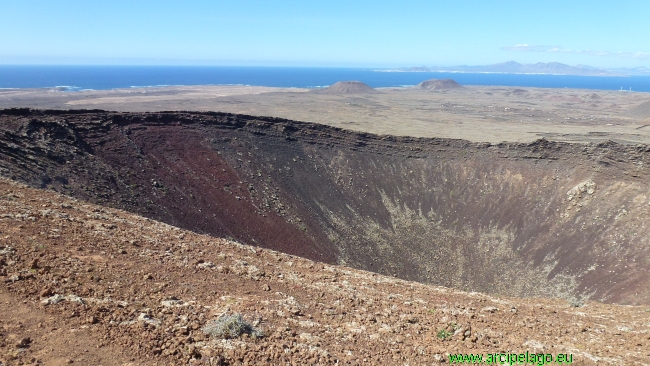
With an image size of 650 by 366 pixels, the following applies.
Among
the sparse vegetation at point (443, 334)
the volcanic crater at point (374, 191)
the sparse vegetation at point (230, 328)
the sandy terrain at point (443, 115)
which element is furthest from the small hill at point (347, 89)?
the sparse vegetation at point (230, 328)

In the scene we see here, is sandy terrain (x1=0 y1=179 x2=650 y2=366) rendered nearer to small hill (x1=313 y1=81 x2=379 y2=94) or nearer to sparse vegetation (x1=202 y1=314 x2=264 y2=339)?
sparse vegetation (x1=202 y1=314 x2=264 y2=339)

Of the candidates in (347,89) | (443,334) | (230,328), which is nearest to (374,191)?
(443,334)

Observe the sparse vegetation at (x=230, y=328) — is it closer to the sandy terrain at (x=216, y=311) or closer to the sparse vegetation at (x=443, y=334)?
the sandy terrain at (x=216, y=311)

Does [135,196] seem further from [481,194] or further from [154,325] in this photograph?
[481,194]

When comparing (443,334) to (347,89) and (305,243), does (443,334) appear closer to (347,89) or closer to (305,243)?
(305,243)

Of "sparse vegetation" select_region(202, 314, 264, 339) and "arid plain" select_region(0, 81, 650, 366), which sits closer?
"sparse vegetation" select_region(202, 314, 264, 339)

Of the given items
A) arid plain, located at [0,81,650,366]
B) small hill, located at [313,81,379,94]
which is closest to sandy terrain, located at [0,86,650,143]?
small hill, located at [313,81,379,94]

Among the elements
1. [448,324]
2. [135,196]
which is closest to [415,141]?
[135,196]
